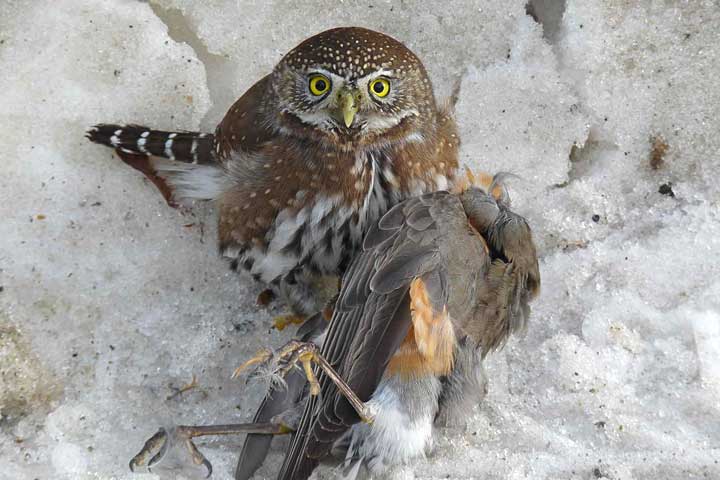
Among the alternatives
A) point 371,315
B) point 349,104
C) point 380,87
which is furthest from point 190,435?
point 380,87

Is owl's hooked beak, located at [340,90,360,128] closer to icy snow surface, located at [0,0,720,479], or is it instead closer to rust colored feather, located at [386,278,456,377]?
rust colored feather, located at [386,278,456,377]

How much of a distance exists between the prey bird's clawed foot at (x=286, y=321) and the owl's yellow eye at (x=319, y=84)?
→ 1.02 m

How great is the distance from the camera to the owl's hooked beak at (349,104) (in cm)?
335

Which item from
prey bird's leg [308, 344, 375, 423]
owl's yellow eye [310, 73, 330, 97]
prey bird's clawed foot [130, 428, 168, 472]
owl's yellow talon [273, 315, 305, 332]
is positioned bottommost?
prey bird's clawed foot [130, 428, 168, 472]

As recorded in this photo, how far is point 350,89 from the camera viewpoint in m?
3.38

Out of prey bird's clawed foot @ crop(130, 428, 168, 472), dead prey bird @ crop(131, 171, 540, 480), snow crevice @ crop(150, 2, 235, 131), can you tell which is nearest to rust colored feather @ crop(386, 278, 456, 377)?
dead prey bird @ crop(131, 171, 540, 480)

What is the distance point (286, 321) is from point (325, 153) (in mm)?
837

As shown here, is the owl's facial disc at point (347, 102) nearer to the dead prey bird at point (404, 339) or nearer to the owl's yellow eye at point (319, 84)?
the owl's yellow eye at point (319, 84)

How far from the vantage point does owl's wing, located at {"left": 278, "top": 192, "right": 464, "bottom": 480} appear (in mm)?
3127

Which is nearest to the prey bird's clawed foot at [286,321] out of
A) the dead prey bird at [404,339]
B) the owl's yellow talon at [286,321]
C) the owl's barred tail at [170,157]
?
the owl's yellow talon at [286,321]

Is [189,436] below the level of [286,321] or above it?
below

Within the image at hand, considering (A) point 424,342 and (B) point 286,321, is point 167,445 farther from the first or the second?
(A) point 424,342

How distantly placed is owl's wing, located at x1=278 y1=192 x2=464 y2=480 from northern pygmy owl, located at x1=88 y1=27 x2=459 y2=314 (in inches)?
10.2

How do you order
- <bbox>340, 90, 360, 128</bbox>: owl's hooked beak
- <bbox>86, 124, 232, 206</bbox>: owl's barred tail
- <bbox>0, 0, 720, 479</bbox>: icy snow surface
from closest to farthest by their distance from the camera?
<bbox>340, 90, 360, 128</bbox>: owl's hooked beak → <bbox>0, 0, 720, 479</bbox>: icy snow surface → <bbox>86, 124, 232, 206</bbox>: owl's barred tail
